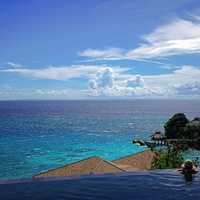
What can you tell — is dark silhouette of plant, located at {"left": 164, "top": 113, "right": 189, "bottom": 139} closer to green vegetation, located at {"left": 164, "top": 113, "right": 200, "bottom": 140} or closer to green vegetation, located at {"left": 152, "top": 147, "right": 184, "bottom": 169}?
green vegetation, located at {"left": 164, "top": 113, "right": 200, "bottom": 140}

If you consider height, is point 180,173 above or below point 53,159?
above

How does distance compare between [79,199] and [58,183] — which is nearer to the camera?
[79,199]

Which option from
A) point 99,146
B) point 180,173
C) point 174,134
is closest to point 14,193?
point 180,173

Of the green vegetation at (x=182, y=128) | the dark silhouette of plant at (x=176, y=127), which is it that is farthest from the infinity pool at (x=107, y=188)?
the dark silhouette of plant at (x=176, y=127)

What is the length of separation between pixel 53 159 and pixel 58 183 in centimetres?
2389

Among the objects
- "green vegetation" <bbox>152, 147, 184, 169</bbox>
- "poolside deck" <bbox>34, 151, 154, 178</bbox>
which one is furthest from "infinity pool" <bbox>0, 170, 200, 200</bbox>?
"poolside deck" <bbox>34, 151, 154, 178</bbox>

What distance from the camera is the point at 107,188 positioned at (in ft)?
37.1

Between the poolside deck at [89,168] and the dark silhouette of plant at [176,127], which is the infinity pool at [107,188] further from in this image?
the dark silhouette of plant at [176,127]

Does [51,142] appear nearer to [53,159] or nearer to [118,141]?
[118,141]

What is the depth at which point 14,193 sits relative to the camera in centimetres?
1062

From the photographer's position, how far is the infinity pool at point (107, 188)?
10.6 meters

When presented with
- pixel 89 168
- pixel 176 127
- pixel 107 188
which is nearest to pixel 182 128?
pixel 176 127

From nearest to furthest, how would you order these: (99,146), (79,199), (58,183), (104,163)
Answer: (79,199), (58,183), (104,163), (99,146)

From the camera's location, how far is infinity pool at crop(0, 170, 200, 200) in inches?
416
